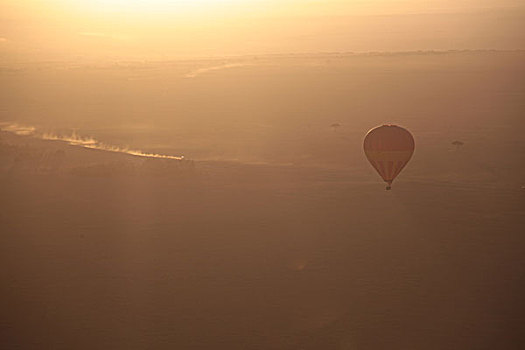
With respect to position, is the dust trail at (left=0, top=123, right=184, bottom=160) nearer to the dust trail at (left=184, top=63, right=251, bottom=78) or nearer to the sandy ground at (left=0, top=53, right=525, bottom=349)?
the sandy ground at (left=0, top=53, right=525, bottom=349)

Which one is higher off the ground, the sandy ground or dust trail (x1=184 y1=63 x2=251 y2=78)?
dust trail (x1=184 y1=63 x2=251 y2=78)

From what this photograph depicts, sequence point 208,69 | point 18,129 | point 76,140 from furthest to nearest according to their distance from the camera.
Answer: point 208,69
point 18,129
point 76,140

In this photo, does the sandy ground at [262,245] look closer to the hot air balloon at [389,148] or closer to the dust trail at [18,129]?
the hot air balloon at [389,148]

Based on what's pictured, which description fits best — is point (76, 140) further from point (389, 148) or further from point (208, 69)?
point (208, 69)

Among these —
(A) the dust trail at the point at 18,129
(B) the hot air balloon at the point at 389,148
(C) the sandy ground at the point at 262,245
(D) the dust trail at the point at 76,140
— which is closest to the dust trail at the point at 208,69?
(A) the dust trail at the point at 18,129

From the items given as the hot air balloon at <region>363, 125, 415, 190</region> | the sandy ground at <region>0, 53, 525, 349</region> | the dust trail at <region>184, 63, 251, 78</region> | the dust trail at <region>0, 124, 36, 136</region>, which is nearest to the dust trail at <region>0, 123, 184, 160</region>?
the dust trail at <region>0, 124, 36, 136</region>

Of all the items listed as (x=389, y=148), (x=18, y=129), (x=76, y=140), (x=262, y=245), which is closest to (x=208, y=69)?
(x=18, y=129)

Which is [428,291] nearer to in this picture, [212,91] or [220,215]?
[220,215]
